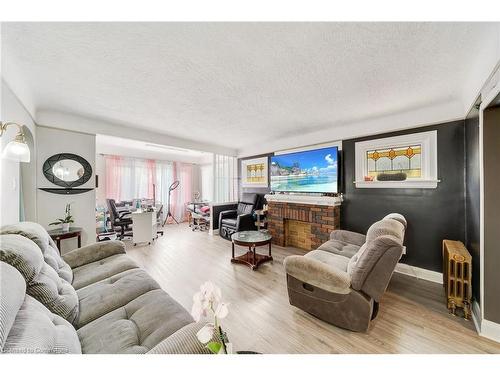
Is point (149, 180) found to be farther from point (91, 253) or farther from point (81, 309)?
point (81, 309)

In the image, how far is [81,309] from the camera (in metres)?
1.23

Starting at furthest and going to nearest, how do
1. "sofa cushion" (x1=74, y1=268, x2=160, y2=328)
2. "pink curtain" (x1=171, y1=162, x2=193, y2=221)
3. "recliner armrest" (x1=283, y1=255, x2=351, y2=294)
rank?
"pink curtain" (x1=171, y1=162, x2=193, y2=221) → "recliner armrest" (x1=283, y1=255, x2=351, y2=294) → "sofa cushion" (x1=74, y1=268, x2=160, y2=328)

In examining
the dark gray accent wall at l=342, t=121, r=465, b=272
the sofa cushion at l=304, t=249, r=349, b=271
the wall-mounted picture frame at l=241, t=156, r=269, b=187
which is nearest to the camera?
the sofa cushion at l=304, t=249, r=349, b=271

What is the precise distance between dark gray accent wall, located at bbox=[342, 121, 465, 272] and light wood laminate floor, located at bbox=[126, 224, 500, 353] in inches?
16.9

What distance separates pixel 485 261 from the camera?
1526mm

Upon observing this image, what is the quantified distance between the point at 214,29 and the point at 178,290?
257 centimetres

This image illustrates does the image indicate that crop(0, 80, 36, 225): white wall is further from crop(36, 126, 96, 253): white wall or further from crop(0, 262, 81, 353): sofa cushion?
crop(0, 262, 81, 353): sofa cushion

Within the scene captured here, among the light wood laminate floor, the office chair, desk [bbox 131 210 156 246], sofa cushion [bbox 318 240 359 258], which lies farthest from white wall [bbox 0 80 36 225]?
sofa cushion [bbox 318 240 359 258]

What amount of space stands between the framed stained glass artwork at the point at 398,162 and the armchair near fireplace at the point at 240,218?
223cm

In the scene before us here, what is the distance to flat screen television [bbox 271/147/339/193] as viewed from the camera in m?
3.31

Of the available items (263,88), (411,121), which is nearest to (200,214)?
(263,88)

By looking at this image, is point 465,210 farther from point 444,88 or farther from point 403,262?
point 444,88

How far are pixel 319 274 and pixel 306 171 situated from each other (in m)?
2.35

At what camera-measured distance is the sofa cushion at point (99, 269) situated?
1560 mm
